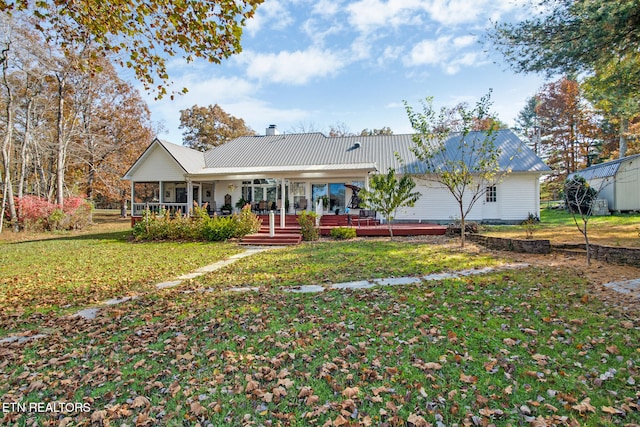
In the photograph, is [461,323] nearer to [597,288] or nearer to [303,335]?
[303,335]

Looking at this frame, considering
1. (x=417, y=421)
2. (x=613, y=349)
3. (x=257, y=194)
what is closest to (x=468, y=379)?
(x=417, y=421)

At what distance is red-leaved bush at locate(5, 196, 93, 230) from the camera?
18.7 metres

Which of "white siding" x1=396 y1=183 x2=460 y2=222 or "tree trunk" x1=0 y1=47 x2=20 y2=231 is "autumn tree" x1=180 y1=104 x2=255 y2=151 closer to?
"tree trunk" x1=0 y1=47 x2=20 y2=231

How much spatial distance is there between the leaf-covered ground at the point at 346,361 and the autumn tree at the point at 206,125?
3576cm

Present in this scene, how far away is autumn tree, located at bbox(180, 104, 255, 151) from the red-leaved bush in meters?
20.4

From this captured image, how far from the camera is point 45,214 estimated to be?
62.1ft

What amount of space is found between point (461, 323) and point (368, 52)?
56.5ft

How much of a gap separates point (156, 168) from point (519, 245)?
59.9 feet

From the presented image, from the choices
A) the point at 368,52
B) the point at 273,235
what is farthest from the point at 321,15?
the point at 273,235

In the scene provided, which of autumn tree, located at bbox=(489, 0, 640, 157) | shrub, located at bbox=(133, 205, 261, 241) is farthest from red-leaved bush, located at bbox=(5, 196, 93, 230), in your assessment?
autumn tree, located at bbox=(489, 0, 640, 157)

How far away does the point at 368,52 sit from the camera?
1812 cm

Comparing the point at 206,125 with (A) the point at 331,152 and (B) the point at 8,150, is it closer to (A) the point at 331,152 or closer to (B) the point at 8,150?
(B) the point at 8,150

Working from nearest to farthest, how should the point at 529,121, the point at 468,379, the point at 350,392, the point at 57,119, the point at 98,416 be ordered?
the point at 98,416
the point at 350,392
the point at 468,379
the point at 57,119
the point at 529,121

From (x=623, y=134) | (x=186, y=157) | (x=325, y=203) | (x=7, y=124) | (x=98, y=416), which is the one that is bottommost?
(x=98, y=416)
